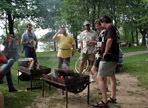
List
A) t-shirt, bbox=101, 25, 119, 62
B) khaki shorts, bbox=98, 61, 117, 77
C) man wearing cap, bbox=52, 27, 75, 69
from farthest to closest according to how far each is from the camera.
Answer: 1. man wearing cap, bbox=52, 27, 75, 69
2. khaki shorts, bbox=98, 61, 117, 77
3. t-shirt, bbox=101, 25, 119, 62

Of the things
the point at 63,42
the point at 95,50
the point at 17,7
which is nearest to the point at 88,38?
the point at 95,50

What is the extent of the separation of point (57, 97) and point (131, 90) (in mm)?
2187

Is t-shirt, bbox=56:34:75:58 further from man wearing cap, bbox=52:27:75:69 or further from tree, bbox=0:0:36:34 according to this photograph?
tree, bbox=0:0:36:34

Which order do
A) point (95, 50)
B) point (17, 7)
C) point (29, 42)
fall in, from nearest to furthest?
point (95, 50) < point (29, 42) < point (17, 7)

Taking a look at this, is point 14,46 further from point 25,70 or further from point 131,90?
point 131,90

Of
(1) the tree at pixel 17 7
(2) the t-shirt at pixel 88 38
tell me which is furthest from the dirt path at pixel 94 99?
(1) the tree at pixel 17 7

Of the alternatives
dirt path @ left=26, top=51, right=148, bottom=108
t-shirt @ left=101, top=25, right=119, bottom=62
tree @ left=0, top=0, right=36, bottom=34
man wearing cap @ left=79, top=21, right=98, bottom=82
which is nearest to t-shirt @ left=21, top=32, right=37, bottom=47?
man wearing cap @ left=79, top=21, right=98, bottom=82

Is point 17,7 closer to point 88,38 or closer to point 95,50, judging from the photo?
point 88,38

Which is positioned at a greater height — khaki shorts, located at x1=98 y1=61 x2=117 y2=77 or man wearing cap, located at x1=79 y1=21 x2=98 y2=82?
man wearing cap, located at x1=79 y1=21 x2=98 y2=82

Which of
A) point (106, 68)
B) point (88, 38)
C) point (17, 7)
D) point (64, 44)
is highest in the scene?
point (17, 7)

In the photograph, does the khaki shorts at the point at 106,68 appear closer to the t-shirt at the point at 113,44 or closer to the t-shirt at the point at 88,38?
the t-shirt at the point at 113,44

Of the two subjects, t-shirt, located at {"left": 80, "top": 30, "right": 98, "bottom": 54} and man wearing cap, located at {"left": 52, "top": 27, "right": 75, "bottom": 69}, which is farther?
man wearing cap, located at {"left": 52, "top": 27, "right": 75, "bottom": 69}

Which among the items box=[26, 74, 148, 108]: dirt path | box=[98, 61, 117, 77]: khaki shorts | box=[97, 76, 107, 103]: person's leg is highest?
box=[98, 61, 117, 77]: khaki shorts

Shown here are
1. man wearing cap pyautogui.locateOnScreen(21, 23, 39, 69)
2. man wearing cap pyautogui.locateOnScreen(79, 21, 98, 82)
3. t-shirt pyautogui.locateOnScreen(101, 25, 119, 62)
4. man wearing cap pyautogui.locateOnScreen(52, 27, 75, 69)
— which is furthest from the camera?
man wearing cap pyautogui.locateOnScreen(21, 23, 39, 69)
